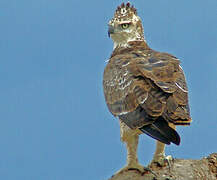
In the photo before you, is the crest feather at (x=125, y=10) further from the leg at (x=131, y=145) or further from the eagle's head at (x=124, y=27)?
the leg at (x=131, y=145)

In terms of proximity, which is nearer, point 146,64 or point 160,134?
point 160,134

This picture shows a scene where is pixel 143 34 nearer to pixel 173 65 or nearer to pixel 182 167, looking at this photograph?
pixel 173 65

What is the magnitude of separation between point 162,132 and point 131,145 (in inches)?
55.0

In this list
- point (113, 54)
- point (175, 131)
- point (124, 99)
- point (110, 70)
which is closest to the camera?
point (175, 131)

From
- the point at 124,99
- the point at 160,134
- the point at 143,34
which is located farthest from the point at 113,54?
the point at 160,134

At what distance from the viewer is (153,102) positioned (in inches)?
620

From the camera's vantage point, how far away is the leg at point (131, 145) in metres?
16.5

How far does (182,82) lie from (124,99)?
128 centimetres

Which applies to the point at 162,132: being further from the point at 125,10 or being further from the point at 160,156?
the point at 125,10

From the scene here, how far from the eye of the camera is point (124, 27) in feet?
61.8

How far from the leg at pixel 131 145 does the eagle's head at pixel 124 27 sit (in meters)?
2.88

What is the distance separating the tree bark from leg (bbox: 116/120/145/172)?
0.12 m

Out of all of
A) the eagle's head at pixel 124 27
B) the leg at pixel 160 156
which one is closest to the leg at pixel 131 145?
the leg at pixel 160 156

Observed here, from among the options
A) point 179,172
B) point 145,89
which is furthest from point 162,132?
point 179,172
